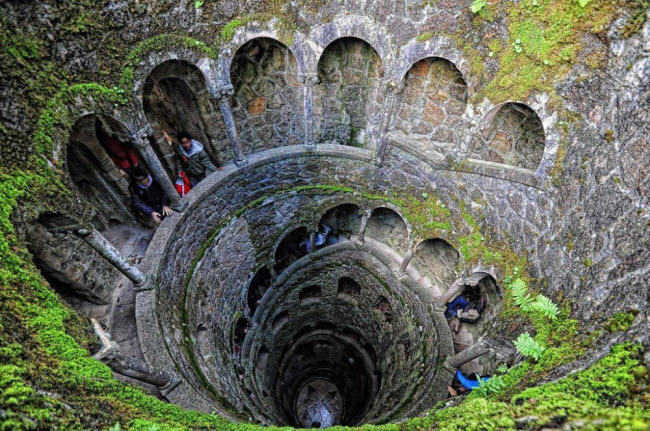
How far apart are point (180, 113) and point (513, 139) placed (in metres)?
8.99

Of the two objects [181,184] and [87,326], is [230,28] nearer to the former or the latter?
[181,184]

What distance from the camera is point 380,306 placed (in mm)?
12773

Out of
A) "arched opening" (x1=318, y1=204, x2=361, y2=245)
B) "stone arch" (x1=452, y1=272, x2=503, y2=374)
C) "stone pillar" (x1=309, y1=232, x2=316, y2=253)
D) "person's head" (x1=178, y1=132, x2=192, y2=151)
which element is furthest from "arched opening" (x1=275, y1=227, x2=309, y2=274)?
"stone arch" (x1=452, y1=272, x2=503, y2=374)

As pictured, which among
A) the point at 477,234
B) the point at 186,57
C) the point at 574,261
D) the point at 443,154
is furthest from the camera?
the point at 443,154

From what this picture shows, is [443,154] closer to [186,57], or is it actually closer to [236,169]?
[236,169]

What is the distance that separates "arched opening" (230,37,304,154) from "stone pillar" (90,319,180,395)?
682 centimetres

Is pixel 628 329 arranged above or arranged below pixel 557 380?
above

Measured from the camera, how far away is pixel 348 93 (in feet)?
35.4

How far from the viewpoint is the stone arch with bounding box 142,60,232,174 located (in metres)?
8.78

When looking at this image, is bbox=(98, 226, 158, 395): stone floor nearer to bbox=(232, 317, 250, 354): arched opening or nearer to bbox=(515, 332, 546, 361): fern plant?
bbox=(232, 317, 250, 354): arched opening

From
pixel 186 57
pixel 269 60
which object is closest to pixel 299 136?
pixel 269 60

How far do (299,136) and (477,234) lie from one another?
20.3 feet

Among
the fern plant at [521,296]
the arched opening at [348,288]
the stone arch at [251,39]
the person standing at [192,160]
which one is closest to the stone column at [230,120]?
the stone arch at [251,39]

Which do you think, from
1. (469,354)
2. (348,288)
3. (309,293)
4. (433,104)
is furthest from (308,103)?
(469,354)
